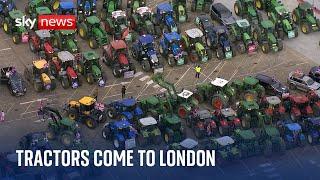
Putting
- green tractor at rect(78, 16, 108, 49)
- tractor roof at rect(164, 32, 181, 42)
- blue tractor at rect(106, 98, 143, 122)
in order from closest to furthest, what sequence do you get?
blue tractor at rect(106, 98, 143, 122) → tractor roof at rect(164, 32, 181, 42) → green tractor at rect(78, 16, 108, 49)

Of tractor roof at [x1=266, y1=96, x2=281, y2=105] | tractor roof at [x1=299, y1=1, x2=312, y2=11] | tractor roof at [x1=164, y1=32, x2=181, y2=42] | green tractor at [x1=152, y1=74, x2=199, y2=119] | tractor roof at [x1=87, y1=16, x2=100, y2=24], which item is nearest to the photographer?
tractor roof at [x1=266, y1=96, x2=281, y2=105]

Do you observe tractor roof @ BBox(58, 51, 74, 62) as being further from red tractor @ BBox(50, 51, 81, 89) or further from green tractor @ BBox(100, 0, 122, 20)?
green tractor @ BBox(100, 0, 122, 20)

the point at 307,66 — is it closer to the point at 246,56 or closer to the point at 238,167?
the point at 246,56

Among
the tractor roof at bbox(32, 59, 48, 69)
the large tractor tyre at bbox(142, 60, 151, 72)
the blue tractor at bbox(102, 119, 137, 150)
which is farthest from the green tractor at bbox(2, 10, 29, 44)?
the blue tractor at bbox(102, 119, 137, 150)

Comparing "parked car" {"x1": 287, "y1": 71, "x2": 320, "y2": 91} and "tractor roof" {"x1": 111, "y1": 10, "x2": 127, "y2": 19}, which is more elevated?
"tractor roof" {"x1": 111, "y1": 10, "x2": 127, "y2": 19}

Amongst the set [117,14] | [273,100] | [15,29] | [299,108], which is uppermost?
[117,14]

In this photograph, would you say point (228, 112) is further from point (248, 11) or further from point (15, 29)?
point (15, 29)

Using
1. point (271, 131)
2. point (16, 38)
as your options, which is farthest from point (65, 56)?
point (271, 131)
